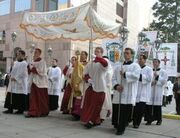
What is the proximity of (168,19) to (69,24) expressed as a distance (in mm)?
35883

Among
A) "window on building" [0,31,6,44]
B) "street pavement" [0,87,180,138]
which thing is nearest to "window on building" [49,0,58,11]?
"window on building" [0,31,6,44]

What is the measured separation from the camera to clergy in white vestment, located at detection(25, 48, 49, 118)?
10977 millimetres

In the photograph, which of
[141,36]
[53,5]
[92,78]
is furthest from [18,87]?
[53,5]

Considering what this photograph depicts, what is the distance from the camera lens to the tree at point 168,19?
45312mm

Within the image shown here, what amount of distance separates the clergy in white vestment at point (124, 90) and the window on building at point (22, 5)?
120 ft

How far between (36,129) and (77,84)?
7.87ft

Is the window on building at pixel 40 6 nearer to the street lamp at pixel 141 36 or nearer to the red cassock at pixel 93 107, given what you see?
the street lamp at pixel 141 36

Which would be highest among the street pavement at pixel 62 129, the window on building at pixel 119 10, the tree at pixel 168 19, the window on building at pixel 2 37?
the window on building at pixel 119 10

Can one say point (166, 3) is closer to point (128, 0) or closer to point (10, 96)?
point (128, 0)

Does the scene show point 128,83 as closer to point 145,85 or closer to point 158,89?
point 145,85

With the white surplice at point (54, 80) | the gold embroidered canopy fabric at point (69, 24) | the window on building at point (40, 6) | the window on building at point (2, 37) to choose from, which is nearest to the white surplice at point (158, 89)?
the gold embroidered canopy fabric at point (69, 24)

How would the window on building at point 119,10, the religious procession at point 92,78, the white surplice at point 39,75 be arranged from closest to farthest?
the religious procession at point 92,78
the white surplice at point 39,75
the window on building at point 119,10

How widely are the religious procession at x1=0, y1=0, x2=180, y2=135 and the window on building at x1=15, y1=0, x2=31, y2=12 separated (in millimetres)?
32028

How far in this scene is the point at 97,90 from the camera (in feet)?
31.5
